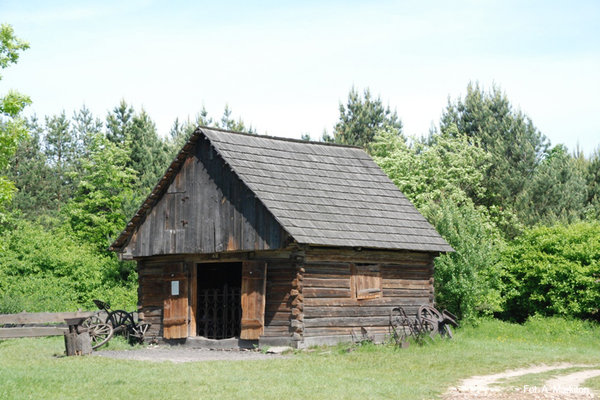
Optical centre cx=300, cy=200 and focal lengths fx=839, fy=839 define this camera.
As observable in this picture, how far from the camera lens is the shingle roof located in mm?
22266

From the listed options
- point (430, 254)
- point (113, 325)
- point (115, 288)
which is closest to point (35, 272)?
point (115, 288)

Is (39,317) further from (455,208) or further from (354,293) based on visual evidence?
(455,208)

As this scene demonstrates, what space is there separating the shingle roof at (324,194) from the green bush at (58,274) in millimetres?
10097

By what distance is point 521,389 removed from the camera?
48.9 feet

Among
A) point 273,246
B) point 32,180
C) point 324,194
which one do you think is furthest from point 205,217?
point 32,180

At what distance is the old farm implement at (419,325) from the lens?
22.6 metres

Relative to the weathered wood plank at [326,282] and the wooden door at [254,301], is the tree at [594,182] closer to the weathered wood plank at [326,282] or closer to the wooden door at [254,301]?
the weathered wood plank at [326,282]

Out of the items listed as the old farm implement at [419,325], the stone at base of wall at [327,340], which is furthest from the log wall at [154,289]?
the old farm implement at [419,325]

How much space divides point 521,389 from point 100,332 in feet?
39.4

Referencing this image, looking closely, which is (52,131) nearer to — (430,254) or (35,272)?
(35,272)

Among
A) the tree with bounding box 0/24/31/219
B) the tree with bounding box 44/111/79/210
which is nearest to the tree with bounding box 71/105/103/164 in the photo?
the tree with bounding box 44/111/79/210

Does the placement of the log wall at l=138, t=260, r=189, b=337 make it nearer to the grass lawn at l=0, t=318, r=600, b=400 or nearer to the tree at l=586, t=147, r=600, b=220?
the grass lawn at l=0, t=318, r=600, b=400

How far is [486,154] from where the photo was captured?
141ft

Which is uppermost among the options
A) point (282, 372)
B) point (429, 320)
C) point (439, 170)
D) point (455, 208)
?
point (439, 170)
